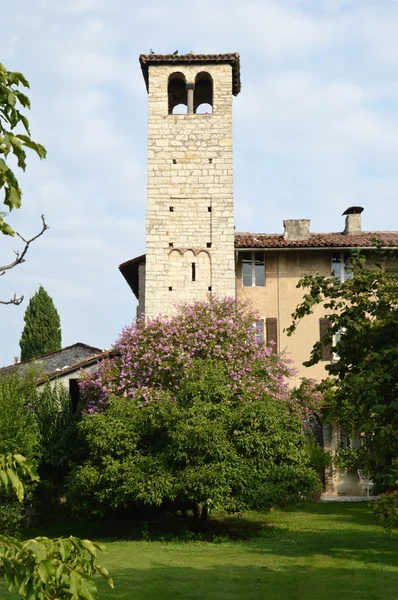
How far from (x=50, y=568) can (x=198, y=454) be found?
15.7 meters

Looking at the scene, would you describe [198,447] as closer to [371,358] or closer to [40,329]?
[371,358]

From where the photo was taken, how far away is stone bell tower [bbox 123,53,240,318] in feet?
96.9

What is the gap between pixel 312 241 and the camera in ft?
102

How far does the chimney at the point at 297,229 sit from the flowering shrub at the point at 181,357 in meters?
6.84

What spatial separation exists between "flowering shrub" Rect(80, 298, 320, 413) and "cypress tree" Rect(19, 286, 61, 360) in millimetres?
23713

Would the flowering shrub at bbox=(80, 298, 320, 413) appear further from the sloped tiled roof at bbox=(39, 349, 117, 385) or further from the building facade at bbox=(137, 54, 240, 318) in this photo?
the building facade at bbox=(137, 54, 240, 318)

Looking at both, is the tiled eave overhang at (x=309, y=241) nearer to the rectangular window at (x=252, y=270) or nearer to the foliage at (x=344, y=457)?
the rectangular window at (x=252, y=270)

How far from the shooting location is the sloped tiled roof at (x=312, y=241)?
30.9 m

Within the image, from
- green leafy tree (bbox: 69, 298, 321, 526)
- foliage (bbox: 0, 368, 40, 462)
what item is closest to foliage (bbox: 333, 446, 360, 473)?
green leafy tree (bbox: 69, 298, 321, 526)

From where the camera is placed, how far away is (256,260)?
3166 centimetres

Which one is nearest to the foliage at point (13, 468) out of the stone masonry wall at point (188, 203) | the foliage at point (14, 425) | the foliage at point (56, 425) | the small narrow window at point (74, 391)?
the foliage at point (14, 425)

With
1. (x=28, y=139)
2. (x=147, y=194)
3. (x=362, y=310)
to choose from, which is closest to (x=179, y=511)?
(x=147, y=194)

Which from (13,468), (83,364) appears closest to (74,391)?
(83,364)

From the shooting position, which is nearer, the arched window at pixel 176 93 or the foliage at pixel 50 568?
the foliage at pixel 50 568
